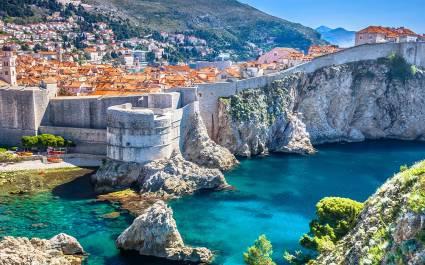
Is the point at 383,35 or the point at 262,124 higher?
the point at 383,35

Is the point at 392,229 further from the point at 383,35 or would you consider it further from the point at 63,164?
the point at 383,35

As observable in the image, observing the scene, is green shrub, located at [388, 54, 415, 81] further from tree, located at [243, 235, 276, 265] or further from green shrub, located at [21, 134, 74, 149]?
tree, located at [243, 235, 276, 265]

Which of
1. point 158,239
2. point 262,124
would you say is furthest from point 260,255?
point 262,124

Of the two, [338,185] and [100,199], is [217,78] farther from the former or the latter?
[100,199]

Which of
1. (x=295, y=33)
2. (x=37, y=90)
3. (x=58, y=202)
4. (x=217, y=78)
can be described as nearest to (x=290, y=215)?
(x=58, y=202)

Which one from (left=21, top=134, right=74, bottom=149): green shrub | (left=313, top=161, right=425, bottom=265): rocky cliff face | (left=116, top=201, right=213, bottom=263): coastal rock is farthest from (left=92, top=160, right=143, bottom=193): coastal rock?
(left=313, top=161, right=425, bottom=265): rocky cliff face

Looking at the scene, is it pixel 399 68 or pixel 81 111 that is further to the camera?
pixel 399 68
